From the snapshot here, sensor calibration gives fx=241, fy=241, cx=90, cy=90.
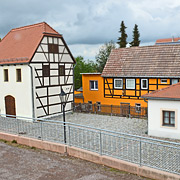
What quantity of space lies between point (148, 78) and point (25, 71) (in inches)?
379

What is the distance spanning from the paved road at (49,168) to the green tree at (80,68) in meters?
29.1

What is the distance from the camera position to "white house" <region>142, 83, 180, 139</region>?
1239 centimetres

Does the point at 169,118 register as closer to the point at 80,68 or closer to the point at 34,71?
the point at 34,71

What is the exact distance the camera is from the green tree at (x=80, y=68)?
1572 inches

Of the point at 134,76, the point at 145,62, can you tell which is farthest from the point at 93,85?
the point at 145,62

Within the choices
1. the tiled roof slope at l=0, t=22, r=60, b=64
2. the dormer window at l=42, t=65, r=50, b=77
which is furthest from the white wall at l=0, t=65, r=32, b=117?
the dormer window at l=42, t=65, r=50, b=77

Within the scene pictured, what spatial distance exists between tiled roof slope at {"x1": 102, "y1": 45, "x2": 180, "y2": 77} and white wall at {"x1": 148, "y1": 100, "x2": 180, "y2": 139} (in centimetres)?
604

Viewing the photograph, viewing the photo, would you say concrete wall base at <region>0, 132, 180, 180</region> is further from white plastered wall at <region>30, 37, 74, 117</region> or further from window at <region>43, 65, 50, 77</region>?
window at <region>43, 65, 50, 77</region>

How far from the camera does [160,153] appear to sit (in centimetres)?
817

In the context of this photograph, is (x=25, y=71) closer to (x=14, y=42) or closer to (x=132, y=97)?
(x=14, y=42)

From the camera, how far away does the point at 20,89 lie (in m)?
17.8

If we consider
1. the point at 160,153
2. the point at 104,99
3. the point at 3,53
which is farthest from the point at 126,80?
the point at 160,153

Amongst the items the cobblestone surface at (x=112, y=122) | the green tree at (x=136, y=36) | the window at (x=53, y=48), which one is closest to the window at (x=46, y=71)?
the window at (x=53, y=48)

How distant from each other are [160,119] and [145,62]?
8.41 meters
